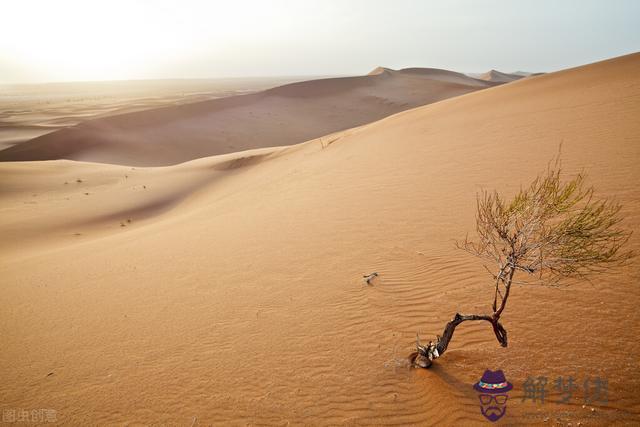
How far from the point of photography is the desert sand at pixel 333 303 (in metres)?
3.01

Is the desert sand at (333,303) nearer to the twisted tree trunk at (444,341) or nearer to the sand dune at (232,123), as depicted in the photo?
the twisted tree trunk at (444,341)

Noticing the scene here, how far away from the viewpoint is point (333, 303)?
4.36 m

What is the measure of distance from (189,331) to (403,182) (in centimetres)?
566

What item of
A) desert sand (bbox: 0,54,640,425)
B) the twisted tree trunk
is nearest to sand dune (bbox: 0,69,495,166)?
desert sand (bbox: 0,54,640,425)

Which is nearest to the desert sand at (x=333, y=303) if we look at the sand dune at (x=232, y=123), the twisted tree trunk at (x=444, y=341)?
the twisted tree trunk at (x=444, y=341)

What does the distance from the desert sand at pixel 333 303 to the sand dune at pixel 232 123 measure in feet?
70.6

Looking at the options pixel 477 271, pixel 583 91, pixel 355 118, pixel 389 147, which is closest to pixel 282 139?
pixel 355 118

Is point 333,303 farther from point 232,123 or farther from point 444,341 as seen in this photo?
point 232,123

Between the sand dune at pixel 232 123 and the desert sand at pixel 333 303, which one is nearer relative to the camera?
the desert sand at pixel 333 303

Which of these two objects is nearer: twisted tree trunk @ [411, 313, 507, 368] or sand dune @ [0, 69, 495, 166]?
twisted tree trunk @ [411, 313, 507, 368]

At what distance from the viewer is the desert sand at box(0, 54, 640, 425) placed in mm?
3012

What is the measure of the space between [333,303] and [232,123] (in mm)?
36639

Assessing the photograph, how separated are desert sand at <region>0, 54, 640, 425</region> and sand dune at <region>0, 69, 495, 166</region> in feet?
70.6

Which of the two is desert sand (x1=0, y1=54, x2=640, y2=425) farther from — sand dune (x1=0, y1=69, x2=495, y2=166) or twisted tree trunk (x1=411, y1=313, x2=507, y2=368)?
sand dune (x1=0, y1=69, x2=495, y2=166)
